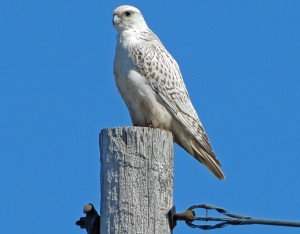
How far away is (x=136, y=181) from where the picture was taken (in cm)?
396

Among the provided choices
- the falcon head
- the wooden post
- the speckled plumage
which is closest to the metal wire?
the wooden post

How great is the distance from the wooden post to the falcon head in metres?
2.91

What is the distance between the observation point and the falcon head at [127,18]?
6.86m

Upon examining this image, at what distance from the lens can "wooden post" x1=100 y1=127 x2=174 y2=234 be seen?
12.8 feet

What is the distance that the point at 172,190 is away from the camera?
162 inches

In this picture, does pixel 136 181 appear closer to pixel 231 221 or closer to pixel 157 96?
pixel 231 221

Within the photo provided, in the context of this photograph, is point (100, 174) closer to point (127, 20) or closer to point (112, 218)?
point (112, 218)

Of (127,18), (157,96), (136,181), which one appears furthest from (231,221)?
(127,18)

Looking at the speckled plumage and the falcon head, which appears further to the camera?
the falcon head

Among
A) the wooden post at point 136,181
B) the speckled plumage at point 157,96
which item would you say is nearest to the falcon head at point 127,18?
the speckled plumage at point 157,96

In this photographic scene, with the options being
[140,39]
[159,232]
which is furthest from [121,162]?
[140,39]

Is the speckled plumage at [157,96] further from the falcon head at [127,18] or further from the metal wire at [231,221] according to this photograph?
the metal wire at [231,221]

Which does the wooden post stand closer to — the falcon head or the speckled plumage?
the speckled plumage

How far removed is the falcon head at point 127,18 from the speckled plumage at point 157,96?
32 centimetres
